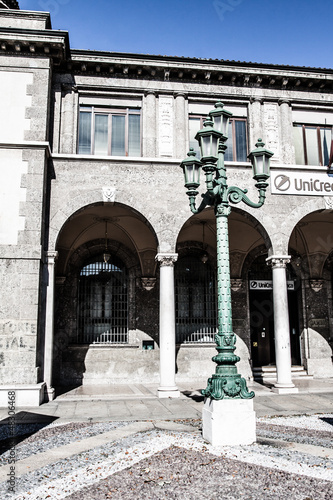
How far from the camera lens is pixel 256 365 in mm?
16344

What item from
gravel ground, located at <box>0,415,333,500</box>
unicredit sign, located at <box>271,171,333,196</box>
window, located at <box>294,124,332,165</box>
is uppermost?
window, located at <box>294,124,332,165</box>

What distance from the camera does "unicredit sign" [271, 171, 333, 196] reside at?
13609mm

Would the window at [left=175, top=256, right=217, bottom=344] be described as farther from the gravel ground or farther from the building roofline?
the gravel ground

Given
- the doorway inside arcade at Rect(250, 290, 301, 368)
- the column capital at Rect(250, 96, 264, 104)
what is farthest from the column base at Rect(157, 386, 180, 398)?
the column capital at Rect(250, 96, 264, 104)

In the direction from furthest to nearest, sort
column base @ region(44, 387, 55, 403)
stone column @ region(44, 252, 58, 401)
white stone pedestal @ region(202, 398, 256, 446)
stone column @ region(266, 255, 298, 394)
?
stone column @ region(266, 255, 298, 394), stone column @ region(44, 252, 58, 401), column base @ region(44, 387, 55, 403), white stone pedestal @ region(202, 398, 256, 446)

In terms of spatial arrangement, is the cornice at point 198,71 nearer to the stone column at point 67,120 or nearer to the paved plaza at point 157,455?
the stone column at point 67,120

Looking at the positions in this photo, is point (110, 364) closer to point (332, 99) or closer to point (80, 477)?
point (80, 477)

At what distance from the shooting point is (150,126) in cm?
1368

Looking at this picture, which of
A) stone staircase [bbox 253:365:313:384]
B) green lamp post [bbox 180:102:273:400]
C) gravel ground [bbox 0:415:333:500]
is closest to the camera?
gravel ground [bbox 0:415:333:500]

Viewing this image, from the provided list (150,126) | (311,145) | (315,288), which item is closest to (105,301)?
(150,126)

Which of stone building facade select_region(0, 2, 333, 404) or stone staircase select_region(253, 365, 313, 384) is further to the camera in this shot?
stone staircase select_region(253, 365, 313, 384)

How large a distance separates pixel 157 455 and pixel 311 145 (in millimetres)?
11609

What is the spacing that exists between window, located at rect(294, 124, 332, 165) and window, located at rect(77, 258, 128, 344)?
724cm

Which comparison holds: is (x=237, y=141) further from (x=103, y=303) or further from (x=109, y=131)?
(x=103, y=303)
